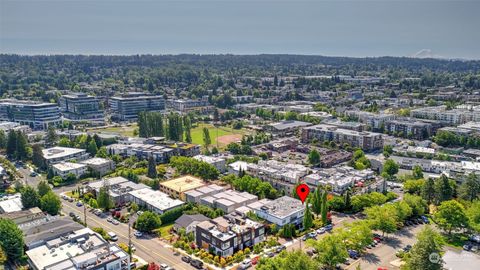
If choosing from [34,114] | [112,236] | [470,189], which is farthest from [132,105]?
[470,189]

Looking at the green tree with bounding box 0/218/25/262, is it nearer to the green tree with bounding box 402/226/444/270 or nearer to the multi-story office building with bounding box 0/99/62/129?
the green tree with bounding box 402/226/444/270

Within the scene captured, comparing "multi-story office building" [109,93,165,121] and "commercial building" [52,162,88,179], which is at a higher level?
"multi-story office building" [109,93,165,121]

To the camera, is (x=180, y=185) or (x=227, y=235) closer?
(x=227, y=235)

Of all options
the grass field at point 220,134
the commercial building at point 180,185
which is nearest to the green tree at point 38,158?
the commercial building at point 180,185

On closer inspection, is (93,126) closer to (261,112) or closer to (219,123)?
(219,123)

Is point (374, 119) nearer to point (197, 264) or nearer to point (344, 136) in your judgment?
point (344, 136)

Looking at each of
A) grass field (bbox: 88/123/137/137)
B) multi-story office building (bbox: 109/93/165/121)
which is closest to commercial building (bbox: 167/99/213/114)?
multi-story office building (bbox: 109/93/165/121)
